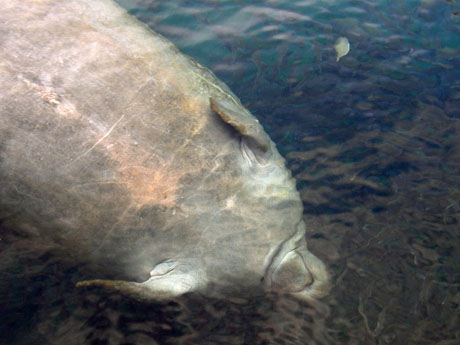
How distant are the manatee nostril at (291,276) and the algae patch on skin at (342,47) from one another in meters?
3.39

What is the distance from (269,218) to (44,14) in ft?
8.48

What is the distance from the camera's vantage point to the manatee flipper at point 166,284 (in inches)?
112

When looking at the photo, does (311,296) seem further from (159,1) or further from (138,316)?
(159,1)

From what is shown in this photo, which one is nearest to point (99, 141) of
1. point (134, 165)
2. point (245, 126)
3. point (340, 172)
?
point (134, 165)

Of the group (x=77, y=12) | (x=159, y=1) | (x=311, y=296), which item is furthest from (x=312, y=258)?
(x=159, y=1)

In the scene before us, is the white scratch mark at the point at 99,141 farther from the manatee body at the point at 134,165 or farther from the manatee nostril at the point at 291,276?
the manatee nostril at the point at 291,276

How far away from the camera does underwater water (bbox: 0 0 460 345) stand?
3.18 meters

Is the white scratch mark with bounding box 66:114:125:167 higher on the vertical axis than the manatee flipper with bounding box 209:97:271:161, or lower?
higher

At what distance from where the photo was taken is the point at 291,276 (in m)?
3.17

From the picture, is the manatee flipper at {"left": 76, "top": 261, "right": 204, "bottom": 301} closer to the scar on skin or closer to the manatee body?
the manatee body

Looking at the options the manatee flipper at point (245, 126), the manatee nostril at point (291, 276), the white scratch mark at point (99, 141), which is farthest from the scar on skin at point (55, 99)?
the manatee nostril at point (291, 276)

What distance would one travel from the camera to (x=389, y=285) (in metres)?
3.42

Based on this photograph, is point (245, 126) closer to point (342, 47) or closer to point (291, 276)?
point (291, 276)

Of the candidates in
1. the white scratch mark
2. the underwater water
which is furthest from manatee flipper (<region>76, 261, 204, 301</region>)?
the white scratch mark
